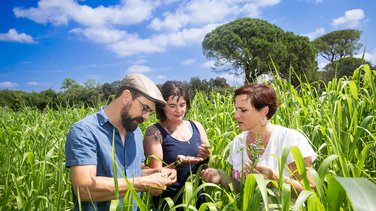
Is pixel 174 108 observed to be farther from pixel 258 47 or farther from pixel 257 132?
pixel 258 47

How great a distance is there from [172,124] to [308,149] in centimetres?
91

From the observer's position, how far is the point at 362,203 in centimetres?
68

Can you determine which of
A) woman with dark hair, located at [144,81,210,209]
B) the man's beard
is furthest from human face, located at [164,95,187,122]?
the man's beard

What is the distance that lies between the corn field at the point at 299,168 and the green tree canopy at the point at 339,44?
4300cm

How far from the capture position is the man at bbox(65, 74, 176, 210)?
1562 mm

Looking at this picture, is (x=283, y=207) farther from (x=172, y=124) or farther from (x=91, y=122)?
(x=172, y=124)

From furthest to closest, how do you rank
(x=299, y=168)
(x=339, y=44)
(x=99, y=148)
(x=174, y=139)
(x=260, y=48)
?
(x=339, y=44), (x=260, y=48), (x=174, y=139), (x=99, y=148), (x=299, y=168)

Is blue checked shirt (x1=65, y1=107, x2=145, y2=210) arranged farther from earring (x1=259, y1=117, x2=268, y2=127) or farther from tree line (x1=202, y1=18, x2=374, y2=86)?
tree line (x1=202, y1=18, x2=374, y2=86)

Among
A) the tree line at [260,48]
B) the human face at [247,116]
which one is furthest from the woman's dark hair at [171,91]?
the tree line at [260,48]

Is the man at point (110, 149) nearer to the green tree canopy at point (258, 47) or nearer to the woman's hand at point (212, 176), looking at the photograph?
the woman's hand at point (212, 176)

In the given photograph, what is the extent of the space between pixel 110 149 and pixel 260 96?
886mm

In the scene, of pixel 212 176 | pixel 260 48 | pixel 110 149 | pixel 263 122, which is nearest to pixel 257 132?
pixel 263 122

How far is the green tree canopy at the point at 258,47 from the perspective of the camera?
3184 centimetres

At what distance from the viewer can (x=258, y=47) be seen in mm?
32281
